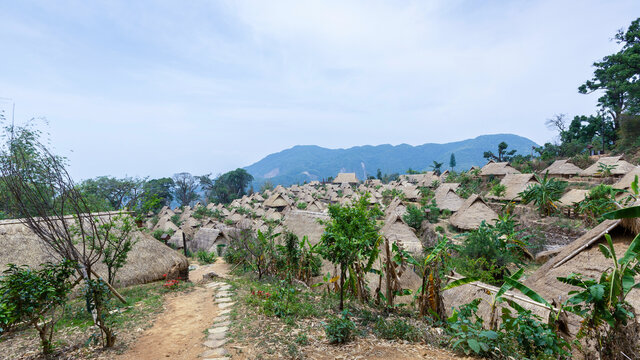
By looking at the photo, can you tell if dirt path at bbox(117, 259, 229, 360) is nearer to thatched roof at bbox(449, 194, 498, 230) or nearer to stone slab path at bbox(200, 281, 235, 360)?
stone slab path at bbox(200, 281, 235, 360)

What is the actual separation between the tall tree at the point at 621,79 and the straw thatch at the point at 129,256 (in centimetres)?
4273

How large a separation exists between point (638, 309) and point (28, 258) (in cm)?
1371

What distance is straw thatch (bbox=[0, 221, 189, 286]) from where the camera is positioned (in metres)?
7.43

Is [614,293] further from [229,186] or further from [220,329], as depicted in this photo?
[229,186]

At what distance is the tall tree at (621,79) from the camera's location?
94.8ft

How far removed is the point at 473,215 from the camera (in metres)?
18.6

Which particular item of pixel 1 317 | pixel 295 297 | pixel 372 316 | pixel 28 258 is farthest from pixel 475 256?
pixel 28 258

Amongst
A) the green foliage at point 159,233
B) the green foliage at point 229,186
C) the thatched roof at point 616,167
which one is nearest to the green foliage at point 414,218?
the thatched roof at point 616,167

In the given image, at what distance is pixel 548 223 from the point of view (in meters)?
16.5

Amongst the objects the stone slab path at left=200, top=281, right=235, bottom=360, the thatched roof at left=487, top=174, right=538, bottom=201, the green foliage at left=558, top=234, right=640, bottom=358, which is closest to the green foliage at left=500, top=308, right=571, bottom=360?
the green foliage at left=558, top=234, right=640, bottom=358

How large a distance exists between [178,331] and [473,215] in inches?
729

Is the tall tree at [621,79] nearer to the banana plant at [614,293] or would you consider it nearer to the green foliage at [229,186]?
the banana plant at [614,293]

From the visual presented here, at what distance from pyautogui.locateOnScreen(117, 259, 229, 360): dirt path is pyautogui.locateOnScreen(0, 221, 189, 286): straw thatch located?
207 centimetres

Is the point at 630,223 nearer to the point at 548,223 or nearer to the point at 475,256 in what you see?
the point at 475,256
